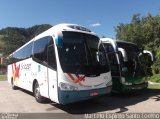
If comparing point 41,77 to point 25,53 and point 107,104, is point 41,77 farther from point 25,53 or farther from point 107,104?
point 25,53

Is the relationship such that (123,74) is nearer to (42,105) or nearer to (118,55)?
(118,55)

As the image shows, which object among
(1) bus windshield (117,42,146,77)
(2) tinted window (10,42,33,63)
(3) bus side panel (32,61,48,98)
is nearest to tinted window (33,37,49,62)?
(3) bus side panel (32,61,48,98)

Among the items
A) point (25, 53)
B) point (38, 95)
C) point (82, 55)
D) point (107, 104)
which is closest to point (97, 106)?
point (107, 104)

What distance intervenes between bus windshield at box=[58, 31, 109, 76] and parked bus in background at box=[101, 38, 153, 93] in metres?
2.02

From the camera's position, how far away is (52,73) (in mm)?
11414

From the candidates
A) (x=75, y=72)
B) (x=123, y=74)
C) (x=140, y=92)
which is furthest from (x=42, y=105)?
(x=140, y=92)

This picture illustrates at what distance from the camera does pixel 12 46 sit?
91688 mm

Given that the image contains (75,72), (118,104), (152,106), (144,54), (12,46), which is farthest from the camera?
(12,46)

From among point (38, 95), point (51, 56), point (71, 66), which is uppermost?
point (51, 56)

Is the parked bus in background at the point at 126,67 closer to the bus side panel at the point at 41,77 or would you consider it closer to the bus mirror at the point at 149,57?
the bus mirror at the point at 149,57

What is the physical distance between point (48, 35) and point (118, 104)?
13.7ft

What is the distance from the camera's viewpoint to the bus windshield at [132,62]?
567 inches

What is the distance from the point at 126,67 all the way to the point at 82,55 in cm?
372

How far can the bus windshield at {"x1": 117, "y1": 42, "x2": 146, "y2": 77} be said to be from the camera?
47.2 feet
